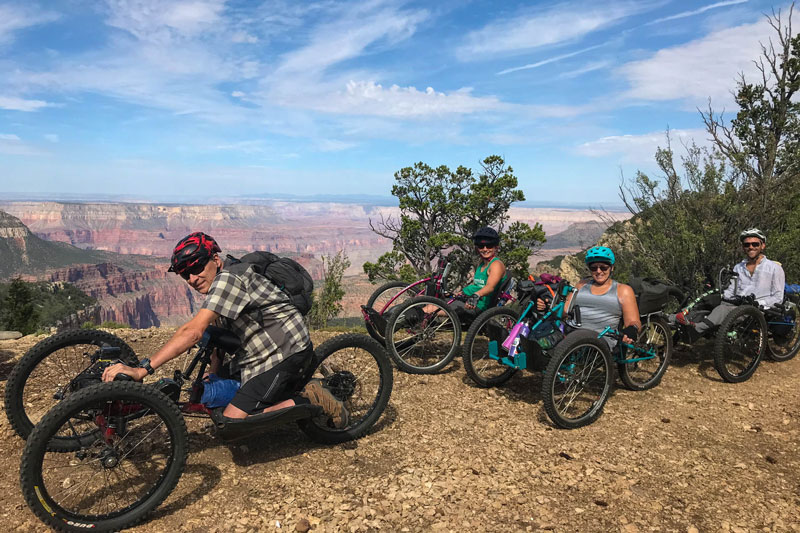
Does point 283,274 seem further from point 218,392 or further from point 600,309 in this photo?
point 600,309

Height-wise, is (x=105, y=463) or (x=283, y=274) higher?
(x=283, y=274)

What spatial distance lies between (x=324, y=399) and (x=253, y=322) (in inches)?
37.0

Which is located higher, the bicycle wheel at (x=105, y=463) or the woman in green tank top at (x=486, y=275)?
the woman in green tank top at (x=486, y=275)

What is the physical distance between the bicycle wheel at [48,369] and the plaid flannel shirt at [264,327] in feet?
3.10

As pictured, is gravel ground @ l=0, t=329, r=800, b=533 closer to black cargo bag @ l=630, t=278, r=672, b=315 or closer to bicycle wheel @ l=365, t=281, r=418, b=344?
black cargo bag @ l=630, t=278, r=672, b=315

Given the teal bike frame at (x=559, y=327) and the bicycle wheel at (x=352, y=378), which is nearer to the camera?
the bicycle wheel at (x=352, y=378)

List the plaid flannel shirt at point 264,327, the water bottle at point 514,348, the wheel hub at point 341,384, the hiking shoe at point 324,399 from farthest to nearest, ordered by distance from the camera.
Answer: the water bottle at point 514,348
the wheel hub at point 341,384
the hiking shoe at point 324,399
the plaid flannel shirt at point 264,327

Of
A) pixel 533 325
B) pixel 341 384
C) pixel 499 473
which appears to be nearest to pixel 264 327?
pixel 341 384

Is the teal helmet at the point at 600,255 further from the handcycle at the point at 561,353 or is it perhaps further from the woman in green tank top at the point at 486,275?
the woman in green tank top at the point at 486,275

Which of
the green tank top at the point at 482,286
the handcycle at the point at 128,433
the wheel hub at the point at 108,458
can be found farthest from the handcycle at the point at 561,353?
the wheel hub at the point at 108,458

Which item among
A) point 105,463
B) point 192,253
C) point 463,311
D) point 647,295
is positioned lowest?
point 105,463

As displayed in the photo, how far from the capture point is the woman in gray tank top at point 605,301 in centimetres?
512

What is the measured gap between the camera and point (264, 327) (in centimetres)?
373

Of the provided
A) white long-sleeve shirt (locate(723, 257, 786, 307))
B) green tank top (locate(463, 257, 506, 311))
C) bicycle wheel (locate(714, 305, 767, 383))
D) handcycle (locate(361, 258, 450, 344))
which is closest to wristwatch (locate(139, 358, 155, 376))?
handcycle (locate(361, 258, 450, 344))
